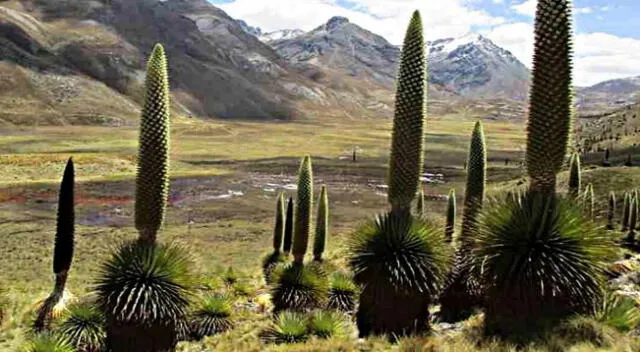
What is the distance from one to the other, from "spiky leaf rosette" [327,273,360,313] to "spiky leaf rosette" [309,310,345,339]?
376 cm

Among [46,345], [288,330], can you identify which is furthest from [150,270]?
[288,330]

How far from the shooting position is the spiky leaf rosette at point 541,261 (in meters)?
8.36

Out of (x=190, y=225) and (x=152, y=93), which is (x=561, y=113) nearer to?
(x=152, y=93)

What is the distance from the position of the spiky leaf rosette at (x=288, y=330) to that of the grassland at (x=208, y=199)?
0.49 metres

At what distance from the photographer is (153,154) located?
990 cm

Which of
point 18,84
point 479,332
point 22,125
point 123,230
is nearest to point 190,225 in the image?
point 123,230

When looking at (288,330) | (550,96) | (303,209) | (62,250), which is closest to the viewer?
(550,96)

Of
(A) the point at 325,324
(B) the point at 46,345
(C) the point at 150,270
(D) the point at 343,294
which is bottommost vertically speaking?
(D) the point at 343,294

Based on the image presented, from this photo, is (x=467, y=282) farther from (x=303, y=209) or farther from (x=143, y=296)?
(x=143, y=296)

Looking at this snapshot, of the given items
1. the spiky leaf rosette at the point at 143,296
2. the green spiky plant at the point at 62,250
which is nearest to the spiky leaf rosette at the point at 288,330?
the spiky leaf rosette at the point at 143,296

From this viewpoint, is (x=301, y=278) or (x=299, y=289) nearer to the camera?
(x=299, y=289)

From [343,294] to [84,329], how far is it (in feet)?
25.5

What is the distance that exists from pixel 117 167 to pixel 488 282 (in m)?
84.2

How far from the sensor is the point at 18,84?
543ft
